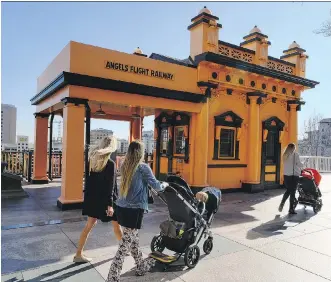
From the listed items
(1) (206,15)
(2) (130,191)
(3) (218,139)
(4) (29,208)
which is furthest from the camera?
(3) (218,139)

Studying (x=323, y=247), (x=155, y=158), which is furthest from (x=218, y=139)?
(x=323, y=247)

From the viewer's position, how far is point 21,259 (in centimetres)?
414

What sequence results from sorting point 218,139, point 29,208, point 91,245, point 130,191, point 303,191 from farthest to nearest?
point 218,139 → point 303,191 → point 29,208 → point 91,245 → point 130,191

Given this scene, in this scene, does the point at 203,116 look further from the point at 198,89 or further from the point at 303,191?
the point at 303,191

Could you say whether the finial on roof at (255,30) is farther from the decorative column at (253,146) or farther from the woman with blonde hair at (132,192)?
the woman with blonde hair at (132,192)

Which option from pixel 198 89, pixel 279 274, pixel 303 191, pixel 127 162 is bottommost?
pixel 279 274

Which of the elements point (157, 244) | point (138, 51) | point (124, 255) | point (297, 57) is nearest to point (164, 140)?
point (138, 51)

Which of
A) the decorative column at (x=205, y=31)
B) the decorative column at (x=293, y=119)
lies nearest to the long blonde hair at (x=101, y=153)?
the decorative column at (x=205, y=31)

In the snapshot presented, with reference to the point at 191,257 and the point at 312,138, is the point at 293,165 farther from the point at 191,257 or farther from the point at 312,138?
the point at 312,138

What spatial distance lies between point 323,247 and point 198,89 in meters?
6.06

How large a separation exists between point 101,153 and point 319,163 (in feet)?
62.7

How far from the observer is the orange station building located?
289 inches

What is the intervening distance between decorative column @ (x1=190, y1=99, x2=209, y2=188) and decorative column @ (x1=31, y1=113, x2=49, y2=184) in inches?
236

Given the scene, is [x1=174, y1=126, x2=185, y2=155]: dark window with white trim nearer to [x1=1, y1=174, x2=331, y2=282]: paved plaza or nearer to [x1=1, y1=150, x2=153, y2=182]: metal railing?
[x1=1, y1=174, x2=331, y2=282]: paved plaza
